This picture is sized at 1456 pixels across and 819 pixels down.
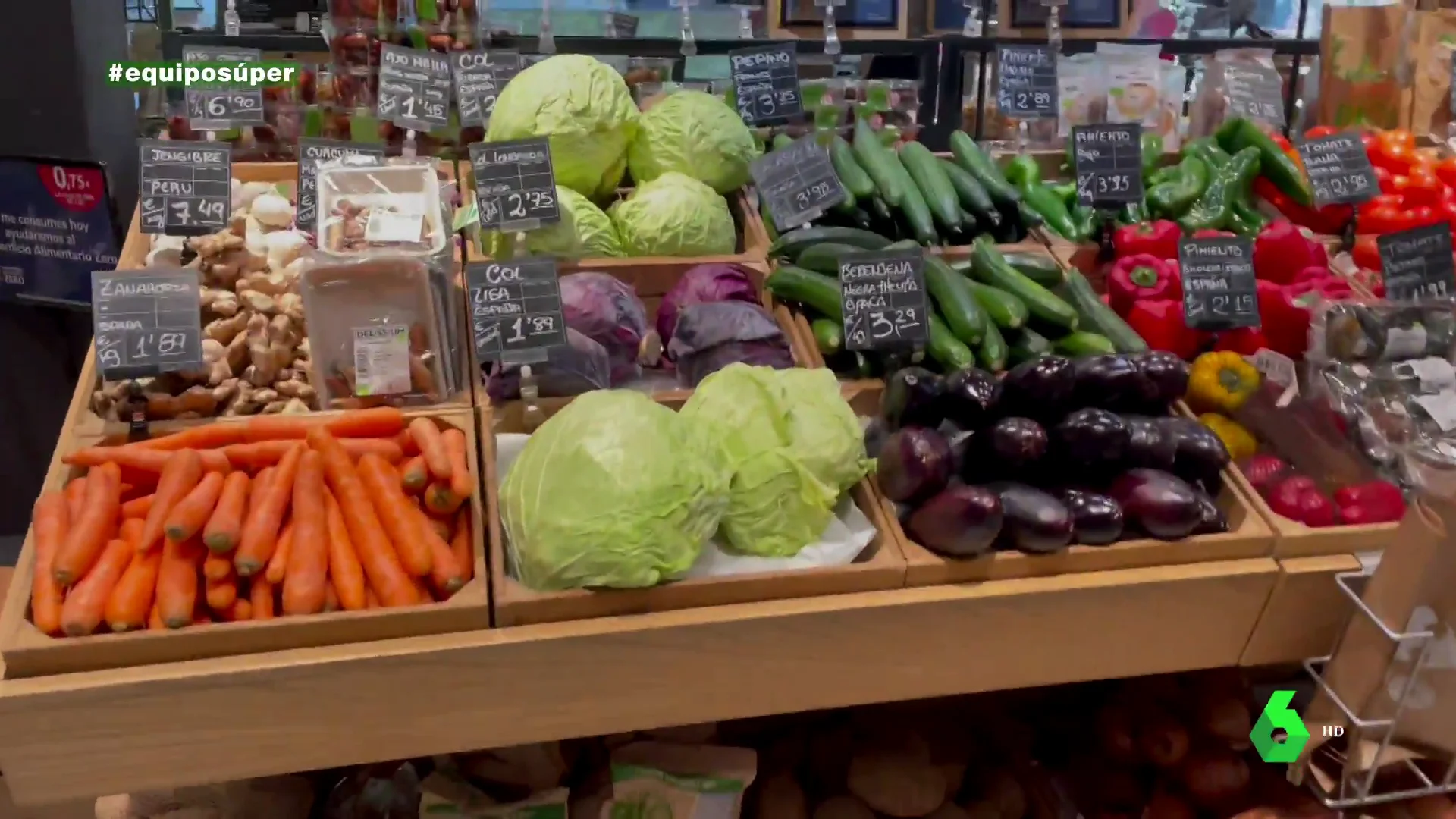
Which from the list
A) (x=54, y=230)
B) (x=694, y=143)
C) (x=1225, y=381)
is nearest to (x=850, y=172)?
(x=694, y=143)

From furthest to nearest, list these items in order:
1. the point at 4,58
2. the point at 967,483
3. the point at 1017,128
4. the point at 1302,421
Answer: the point at 1017,128
the point at 4,58
the point at 1302,421
the point at 967,483

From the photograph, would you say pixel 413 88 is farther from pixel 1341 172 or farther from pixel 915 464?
pixel 1341 172

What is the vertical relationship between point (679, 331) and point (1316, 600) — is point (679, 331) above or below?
above

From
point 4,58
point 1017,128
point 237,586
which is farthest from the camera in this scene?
point 1017,128

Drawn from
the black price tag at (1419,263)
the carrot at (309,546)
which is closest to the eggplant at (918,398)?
the carrot at (309,546)

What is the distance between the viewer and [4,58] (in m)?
2.30

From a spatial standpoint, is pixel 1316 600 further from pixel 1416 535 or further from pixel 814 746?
pixel 814 746

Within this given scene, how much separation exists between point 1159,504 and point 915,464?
32cm

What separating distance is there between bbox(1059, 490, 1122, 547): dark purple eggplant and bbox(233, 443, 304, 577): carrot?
3.28 ft

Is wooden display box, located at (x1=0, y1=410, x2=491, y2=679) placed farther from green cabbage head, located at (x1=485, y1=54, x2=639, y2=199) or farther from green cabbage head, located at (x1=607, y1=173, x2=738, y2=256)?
green cabbage head, located at (x1=485, y1=54, x2=639, y2=199)

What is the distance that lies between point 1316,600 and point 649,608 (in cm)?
90

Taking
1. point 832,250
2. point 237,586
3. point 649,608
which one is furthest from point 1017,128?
point 237,586

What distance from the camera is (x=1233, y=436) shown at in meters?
1.77

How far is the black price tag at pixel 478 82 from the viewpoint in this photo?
2357mm
